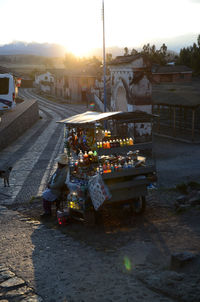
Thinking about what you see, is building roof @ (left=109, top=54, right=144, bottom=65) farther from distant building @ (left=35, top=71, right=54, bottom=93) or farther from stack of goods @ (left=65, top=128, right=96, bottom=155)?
distant building @ (left=35, top=71, right=54, bottom=93)

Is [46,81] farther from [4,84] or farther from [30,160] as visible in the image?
[30,160]

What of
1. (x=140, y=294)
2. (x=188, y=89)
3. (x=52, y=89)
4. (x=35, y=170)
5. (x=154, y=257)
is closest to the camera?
(x=140, y=294)

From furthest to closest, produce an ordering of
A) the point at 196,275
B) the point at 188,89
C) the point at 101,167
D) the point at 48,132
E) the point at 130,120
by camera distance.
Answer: the point at 48,132 → the point at 188,89 → the point at 130,120 → the point at 101,167 → the point at 196,275

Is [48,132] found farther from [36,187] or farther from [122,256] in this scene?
[122,256]

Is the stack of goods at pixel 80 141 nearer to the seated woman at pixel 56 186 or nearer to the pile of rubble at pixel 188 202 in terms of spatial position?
the seated woman at pixel 56 186

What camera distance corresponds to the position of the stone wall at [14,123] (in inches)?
1047

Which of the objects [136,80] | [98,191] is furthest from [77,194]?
[136,80]

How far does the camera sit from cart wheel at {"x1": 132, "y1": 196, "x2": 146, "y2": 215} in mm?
11297

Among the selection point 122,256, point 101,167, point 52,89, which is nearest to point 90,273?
point 122,256

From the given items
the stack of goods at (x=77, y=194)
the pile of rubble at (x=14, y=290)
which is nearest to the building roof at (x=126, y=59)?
the stack of goods at (x=77, y=194)

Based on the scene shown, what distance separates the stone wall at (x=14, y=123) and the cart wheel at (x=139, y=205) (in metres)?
15.8

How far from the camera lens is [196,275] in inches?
279

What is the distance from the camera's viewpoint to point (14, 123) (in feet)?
98.2

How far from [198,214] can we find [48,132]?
2487 centimetres
